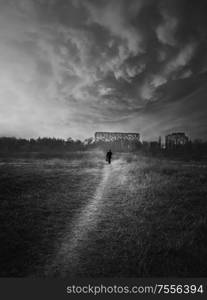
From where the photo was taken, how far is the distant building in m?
68.1

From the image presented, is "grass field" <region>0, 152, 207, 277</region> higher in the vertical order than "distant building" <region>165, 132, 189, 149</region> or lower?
lower

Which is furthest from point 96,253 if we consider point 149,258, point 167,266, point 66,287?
point 167,266

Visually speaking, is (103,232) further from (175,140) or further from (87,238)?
(175,140)

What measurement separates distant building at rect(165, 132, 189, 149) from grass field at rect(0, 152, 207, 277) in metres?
61.3

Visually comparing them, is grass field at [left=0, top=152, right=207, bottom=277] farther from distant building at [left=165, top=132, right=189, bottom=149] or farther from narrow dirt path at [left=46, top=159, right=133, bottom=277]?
distant building at [left=165, top=132, right=189, bottom=149]

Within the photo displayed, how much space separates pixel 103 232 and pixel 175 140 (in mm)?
76515

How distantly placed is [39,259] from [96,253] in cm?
173

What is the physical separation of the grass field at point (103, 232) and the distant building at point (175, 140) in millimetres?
61298

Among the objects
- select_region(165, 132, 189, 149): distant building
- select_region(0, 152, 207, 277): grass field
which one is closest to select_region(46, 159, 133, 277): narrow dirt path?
select_region(0, 152, 207, 277): grass field

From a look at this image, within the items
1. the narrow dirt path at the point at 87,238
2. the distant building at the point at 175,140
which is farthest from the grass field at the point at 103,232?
the distant building at the point at 175,140

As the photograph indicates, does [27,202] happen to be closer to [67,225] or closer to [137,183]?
[67,225]

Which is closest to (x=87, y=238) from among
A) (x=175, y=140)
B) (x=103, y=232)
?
(x=103, y=232)

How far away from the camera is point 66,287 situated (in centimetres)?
454

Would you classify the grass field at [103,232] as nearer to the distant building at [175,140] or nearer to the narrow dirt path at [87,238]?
the narrow dirt path at [87,238]
